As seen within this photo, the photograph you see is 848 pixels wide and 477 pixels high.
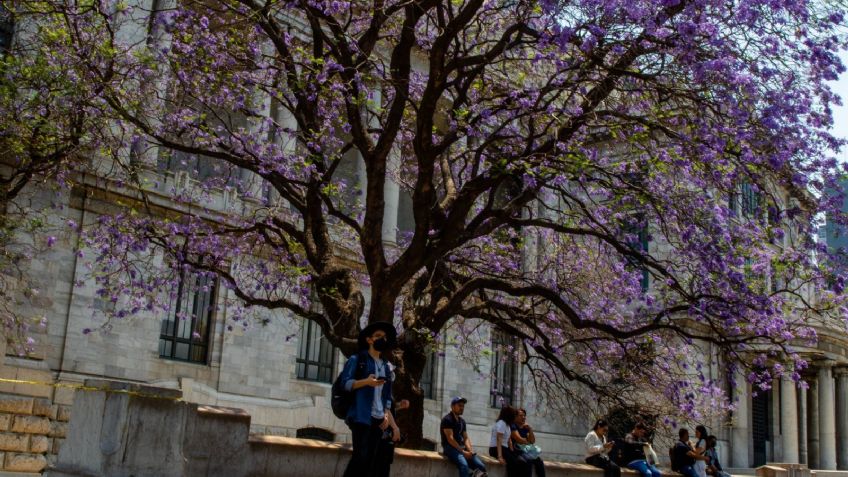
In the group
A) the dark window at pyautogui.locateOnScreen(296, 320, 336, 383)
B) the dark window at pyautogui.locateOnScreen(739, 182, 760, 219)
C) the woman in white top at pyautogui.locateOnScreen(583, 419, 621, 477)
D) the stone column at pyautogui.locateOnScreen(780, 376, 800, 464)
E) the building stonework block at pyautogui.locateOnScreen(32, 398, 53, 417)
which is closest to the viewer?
the dark window at pyautogui.locateOnScreen(739, 182, 760, 219)

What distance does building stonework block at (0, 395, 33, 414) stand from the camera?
19141 millimetres

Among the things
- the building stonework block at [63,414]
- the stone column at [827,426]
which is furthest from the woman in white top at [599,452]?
the stone column at [827,426]

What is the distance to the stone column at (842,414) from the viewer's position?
49.7m

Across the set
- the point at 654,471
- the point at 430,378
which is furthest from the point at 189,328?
the point at 654,471

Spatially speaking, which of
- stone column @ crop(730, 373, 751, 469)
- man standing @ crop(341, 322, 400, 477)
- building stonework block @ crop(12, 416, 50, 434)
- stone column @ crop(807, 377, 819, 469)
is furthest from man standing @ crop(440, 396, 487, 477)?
stone column @ crop(807, 377, 819, 469)

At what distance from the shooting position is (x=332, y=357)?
30.5 meters

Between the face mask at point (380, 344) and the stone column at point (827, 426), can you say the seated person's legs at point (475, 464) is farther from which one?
the stone column at point (827, 426)

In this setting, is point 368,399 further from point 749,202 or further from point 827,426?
point 827,426

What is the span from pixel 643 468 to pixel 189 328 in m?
14.3

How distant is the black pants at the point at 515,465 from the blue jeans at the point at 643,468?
13.2 feet

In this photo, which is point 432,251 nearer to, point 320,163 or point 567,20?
point 320,163

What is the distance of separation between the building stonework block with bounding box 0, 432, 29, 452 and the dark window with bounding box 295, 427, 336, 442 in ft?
34.2

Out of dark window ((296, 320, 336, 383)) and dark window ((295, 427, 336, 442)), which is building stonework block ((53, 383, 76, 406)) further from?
dark window ((296, 320, 336, 383))

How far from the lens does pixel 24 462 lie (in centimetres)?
1864
